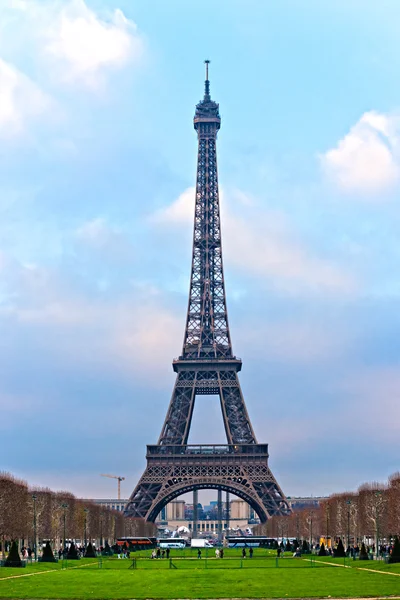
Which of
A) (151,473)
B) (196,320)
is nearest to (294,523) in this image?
(151,473)

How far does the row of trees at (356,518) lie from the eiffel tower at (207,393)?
5.82m

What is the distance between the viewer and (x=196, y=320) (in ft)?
504

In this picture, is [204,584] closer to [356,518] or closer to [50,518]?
[50,518]

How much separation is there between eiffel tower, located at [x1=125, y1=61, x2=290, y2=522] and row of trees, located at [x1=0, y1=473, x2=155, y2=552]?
294 inches

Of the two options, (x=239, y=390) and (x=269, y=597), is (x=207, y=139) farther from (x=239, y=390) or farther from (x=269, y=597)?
(x=269, y=597)

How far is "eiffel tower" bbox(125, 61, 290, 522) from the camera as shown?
14325cm

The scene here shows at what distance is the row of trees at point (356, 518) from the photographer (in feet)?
323

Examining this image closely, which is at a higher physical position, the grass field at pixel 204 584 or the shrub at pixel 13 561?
the shrub at pixel 13 561

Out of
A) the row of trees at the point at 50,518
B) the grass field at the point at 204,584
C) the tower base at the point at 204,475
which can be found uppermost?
the tower base at the point at 204,475

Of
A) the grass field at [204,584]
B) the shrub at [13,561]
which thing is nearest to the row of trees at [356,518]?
the grass field at [204,584]

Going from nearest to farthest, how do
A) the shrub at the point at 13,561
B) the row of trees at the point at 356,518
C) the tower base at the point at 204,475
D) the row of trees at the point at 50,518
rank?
the shrub at the point at 13,561 → the row of trees at the point at 50,518 → the row of trees at the point at 356,518 → the tower base at the point at 204,475

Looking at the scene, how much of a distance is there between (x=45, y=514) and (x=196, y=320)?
158 ft

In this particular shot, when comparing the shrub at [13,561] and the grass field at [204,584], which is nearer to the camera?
Result: the grass field at [204,584]

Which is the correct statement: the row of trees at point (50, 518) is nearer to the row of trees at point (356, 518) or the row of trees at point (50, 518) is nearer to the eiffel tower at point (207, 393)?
the eiffel tower at point (207, 393)
